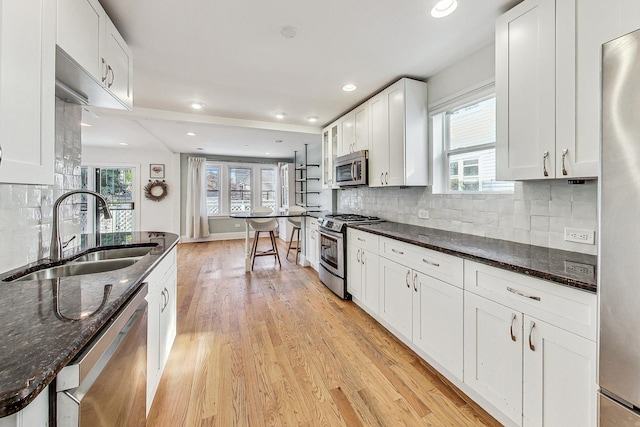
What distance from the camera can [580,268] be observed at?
126 cm

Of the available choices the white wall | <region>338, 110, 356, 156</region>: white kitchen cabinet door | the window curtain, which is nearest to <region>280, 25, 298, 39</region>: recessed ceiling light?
<region>338, 110, 356, 156</region>: white kitchen cabinet door

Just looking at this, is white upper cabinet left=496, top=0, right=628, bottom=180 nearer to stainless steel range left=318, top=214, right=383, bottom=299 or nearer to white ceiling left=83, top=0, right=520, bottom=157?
white ceiling left=83, top=0, right=520, bottom=157

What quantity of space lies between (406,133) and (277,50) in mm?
1371

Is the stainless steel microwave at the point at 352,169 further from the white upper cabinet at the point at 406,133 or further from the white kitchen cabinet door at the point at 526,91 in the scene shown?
the white kitchen cabinet door at the point at 526,91

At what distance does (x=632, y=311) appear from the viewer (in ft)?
2.80

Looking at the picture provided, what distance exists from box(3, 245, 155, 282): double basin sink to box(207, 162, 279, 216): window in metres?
5.62

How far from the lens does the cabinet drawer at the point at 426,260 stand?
166 cm

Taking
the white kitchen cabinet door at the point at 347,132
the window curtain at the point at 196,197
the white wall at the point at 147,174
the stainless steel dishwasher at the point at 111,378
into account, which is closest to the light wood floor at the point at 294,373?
the stainless steel dishwasher at the point at 111,378

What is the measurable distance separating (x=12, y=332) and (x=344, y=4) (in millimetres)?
2085

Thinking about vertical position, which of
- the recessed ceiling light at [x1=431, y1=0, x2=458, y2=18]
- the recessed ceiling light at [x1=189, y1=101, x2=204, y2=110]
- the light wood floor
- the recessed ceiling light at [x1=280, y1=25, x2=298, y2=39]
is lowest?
the light wood floor

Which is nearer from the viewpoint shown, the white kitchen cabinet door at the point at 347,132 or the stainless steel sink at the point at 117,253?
the stainless steel sink at the point at 117,253

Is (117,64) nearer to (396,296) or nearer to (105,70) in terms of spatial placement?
(105,70)

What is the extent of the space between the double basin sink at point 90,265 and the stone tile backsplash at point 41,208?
0.35 feet

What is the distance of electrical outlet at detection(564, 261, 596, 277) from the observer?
1192 mm
